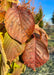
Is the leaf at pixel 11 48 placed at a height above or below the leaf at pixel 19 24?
below

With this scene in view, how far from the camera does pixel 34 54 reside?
41cm

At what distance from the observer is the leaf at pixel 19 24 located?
360mm

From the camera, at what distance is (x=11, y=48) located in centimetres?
38

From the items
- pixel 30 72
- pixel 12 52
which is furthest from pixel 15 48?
pixel 30 72

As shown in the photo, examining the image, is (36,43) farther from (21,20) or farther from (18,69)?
(18,69)

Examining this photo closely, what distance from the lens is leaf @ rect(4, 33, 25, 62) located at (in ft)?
1.25

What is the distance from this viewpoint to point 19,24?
0.37m

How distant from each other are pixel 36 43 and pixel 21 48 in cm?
7

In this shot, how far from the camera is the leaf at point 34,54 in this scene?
0.40 meters

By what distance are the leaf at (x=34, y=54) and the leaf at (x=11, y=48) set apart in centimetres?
4

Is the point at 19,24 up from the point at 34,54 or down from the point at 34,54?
up

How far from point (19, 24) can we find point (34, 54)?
132 mm

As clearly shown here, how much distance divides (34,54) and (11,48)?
9 cm

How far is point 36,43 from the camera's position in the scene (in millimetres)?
419
